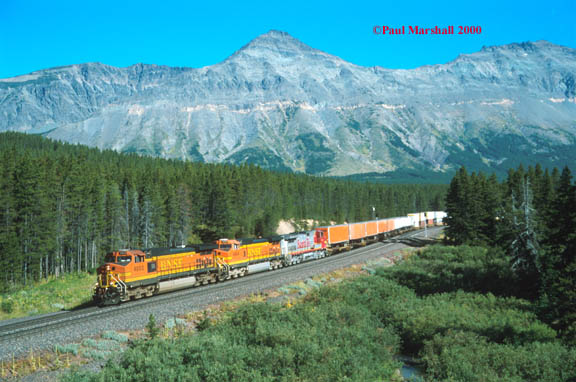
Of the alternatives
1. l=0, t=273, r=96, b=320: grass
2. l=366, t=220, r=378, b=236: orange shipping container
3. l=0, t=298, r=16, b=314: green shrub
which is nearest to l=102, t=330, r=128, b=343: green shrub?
l=0, t=273, r=96, b=320: grass

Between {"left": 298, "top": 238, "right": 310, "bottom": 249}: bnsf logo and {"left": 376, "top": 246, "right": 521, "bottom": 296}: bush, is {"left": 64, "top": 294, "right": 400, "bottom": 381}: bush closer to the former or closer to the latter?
{"left": 376, "top": 246, "right": 521, "bottom": 296}: bush

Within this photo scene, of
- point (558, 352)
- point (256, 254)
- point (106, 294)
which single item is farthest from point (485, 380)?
point (256, 254)

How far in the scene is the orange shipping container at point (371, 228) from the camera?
83.0m

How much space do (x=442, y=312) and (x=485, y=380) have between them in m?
11.8

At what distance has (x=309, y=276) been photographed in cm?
4500

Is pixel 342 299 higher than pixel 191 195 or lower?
lower

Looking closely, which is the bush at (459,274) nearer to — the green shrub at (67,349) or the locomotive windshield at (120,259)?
the locomotive windshield at (120,259)

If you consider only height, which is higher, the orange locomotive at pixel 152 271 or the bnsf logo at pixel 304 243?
the orange locomotive at pixel 152 271

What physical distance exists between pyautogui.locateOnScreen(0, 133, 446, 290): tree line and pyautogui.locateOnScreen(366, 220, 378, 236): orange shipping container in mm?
23821

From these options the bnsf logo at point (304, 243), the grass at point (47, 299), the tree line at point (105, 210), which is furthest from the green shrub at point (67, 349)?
the bnsf logo at point (304, 243)

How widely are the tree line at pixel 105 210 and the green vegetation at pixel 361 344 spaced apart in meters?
38.0

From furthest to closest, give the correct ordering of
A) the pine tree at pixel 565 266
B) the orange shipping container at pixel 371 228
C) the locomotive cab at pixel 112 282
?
the orange shipping container at pixel 371 228, the locomotive cab at pixel 112 282, the pine tree at pixel 565 266

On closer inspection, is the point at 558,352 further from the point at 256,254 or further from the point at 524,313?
the point at 256,254

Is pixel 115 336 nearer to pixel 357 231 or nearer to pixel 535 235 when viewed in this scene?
pixel 535 235
